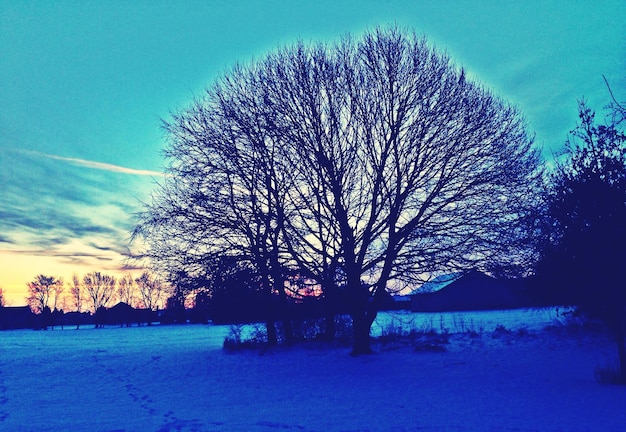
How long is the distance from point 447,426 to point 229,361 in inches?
448

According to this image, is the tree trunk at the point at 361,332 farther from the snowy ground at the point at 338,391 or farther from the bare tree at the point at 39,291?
the bare tree at the point at 39,291

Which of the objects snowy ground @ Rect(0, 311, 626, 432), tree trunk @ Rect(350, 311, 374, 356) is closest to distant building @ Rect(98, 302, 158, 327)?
snowy ground @ Rect(0, 311, 626, 432)

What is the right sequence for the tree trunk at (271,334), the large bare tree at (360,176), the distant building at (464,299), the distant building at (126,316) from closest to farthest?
the large bare tree at (360,176) → the tree trunk at (271,334) → the distant building at (464,299) → the distant building at (126,316)

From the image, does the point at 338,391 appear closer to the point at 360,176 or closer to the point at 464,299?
the point at 360,176

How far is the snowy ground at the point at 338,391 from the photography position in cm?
728

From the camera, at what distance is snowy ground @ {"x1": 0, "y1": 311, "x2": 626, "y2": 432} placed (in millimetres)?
7277

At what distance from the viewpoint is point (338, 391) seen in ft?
33.4

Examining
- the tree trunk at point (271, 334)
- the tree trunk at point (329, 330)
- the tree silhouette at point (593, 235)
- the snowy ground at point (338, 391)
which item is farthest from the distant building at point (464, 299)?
the tree silhouette at point (593, 235)

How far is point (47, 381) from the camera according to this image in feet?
43.5

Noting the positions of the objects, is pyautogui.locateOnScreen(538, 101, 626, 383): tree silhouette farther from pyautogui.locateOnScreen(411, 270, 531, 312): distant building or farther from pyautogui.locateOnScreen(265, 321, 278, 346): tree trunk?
pyautogui.locateOnScreen(411, 270, 531, 312): distant building

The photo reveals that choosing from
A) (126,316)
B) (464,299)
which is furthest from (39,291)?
(464,299)

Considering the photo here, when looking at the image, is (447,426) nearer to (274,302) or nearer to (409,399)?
(409,399)

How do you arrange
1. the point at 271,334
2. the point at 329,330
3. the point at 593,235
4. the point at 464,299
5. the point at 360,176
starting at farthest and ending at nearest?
the point at 464,299 < the point at 271,334 < the point at 329,330 < the point at 360,176 < the point at 593,235

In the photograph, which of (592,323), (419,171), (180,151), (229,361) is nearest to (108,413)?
(229,361)
